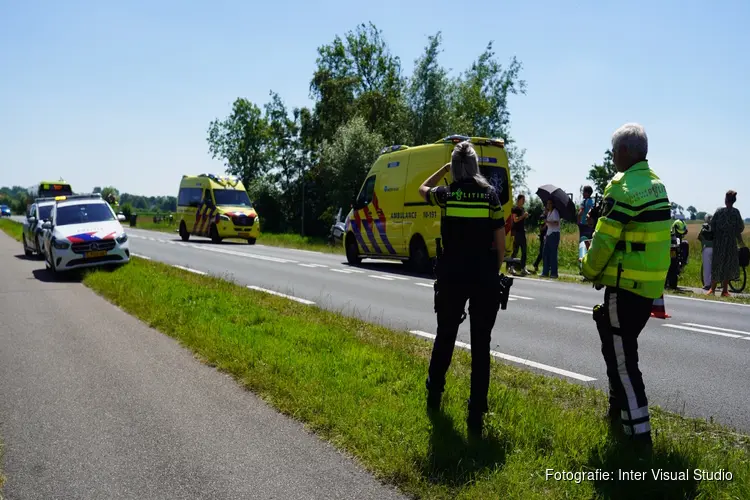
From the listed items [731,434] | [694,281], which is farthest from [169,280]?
[694,281]

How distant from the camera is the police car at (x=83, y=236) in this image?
15344mm

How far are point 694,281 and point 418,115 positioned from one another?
1142 inches

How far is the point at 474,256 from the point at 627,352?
111 centimetres

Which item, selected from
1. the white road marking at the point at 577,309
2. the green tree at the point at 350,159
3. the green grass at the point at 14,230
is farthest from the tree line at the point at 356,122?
the white road marking at the point at 577,309

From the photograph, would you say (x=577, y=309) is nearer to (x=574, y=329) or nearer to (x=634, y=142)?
(x=574, y=329)

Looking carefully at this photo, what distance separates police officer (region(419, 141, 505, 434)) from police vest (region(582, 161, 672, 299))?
69cm

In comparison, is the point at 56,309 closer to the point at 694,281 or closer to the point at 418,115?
the point at 694,281

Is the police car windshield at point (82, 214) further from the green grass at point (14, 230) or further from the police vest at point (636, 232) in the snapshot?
the green grass at point (14, 230)

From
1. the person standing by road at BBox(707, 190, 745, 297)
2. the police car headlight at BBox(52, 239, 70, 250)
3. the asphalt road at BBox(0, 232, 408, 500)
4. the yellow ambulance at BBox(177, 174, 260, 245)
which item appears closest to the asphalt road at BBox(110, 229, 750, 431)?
the person standing by road at BBox(707, 190, 745, 297)

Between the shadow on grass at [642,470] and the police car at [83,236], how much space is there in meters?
13.8

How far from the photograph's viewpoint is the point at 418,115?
4453 cm

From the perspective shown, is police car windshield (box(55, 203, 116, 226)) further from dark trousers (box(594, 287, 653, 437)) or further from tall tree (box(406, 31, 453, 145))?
tall tree (box(406, 31, 453, 145))

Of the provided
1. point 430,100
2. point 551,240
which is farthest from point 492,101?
point 551,240

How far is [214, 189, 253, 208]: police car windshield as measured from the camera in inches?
1225
